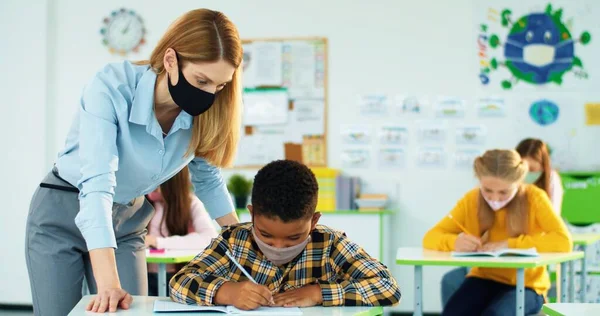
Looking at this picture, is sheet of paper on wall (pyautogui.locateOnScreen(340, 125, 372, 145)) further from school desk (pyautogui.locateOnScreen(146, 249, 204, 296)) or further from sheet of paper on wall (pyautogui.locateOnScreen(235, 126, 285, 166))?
school desk (pyautogui.locateOnScreen(146, 249, 204, 296))

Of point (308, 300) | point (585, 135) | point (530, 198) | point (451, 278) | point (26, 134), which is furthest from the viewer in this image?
point (26, 134)

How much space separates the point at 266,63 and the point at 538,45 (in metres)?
2.01

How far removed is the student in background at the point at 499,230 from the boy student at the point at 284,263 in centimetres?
168

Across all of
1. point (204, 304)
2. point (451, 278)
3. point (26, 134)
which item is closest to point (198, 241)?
point (451, 278)

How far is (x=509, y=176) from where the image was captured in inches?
153

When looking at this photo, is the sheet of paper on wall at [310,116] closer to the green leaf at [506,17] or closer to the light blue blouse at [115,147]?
the green leaf at [506,17]

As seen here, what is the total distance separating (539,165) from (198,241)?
2340 millimetres

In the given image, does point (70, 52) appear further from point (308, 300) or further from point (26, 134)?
point (308, 300)

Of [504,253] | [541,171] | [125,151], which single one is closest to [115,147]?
[125,151]

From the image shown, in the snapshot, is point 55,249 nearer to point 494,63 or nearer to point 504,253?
point 504,253

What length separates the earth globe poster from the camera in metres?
5.92

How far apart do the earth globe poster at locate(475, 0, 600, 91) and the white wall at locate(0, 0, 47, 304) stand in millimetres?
3387

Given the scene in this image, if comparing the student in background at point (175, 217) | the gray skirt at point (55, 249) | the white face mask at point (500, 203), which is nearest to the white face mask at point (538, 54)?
the white face mask at point (500, 203)

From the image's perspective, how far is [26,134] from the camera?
6.47 metres
